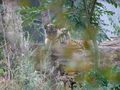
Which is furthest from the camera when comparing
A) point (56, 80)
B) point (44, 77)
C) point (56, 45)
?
point (56, 80)

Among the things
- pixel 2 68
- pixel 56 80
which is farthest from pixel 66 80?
pixel 2 68

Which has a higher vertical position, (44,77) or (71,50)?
(71,50)

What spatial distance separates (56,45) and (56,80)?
2.25 metres

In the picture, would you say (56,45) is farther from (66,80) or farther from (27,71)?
(66,80)

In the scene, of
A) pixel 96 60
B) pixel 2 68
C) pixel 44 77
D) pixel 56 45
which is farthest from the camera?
pixel 2 68

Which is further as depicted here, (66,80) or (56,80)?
(66,80)

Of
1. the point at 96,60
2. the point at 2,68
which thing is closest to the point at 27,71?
the point at 2,68

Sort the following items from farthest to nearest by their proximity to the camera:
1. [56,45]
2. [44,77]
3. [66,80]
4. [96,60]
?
[66,80] < [44,77] < [56,45] < [96,60]

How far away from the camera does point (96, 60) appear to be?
0.57 m

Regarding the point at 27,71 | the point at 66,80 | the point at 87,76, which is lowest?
the point at 66,80

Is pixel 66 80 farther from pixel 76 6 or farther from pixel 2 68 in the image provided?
pixel 76 6

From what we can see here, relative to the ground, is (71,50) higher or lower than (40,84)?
higher

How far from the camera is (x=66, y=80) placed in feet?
10.6

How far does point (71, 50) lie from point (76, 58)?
0.07 feet
